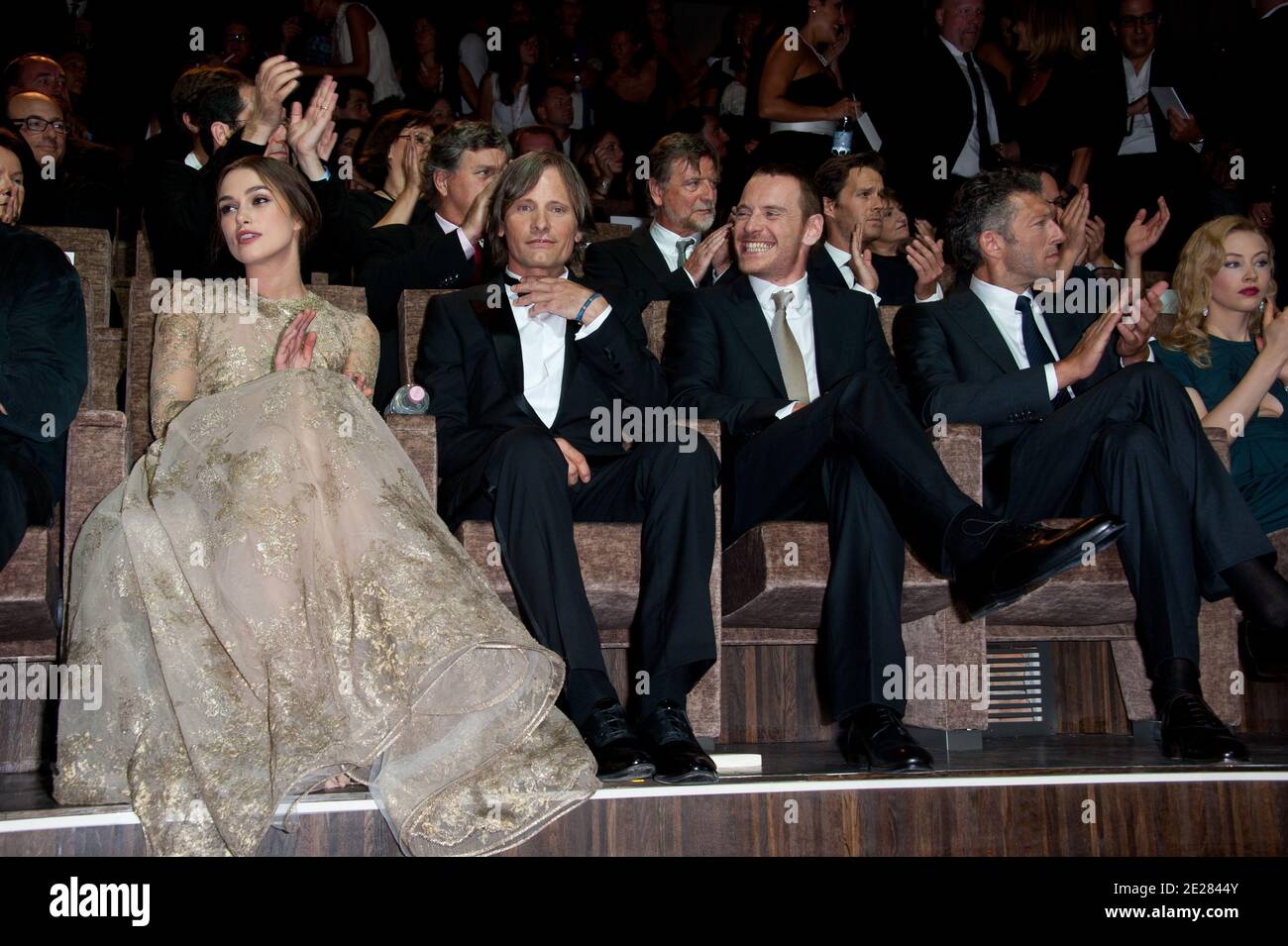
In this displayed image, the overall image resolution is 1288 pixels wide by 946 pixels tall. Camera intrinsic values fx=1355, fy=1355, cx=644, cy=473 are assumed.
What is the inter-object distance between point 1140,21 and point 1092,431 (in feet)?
9.00

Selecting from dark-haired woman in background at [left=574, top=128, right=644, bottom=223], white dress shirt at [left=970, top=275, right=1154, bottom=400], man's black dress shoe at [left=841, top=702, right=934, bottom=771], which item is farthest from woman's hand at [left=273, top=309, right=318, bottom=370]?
dark-haired woman in background at [left=574, top=128, right=644, bottom=223]

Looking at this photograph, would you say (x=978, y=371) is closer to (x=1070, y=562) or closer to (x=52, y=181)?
(x=1070, y=562)

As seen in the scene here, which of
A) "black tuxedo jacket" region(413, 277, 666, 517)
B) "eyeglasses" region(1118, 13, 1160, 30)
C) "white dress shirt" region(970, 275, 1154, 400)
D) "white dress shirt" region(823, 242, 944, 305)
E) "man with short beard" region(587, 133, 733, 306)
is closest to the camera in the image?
"black tuxedo jacket" region(413, 277, 666, 517)

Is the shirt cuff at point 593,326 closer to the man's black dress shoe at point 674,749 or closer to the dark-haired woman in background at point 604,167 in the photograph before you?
the man's black dress shoe at point 674,749

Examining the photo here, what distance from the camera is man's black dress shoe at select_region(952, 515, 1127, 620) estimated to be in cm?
190

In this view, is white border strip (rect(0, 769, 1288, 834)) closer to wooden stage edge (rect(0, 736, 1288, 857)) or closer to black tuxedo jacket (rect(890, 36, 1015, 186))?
wooden stage edge (rect(0, 736, 1288, 857))

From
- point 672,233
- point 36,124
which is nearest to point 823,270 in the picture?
point 672,233

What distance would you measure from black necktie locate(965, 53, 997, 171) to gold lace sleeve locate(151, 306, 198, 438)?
276 centimetres

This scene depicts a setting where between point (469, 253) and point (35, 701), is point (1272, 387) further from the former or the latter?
point (35, 701)

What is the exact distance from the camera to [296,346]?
84.4 inches

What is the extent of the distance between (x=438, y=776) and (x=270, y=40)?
4123mm

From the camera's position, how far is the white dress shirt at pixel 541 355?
2445 mm

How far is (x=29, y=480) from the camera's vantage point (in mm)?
2053

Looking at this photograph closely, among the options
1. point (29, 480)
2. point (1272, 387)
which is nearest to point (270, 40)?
point (29, 480)
